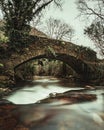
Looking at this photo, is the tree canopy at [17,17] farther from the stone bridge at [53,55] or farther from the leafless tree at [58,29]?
the leafless tree at [58,29]

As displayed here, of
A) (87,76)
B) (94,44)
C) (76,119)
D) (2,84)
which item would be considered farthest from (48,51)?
(76,119)

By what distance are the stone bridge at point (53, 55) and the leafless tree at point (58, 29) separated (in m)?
16.1

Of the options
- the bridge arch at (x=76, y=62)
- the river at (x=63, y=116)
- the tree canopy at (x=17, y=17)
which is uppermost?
the tree canopy at (x=17, y=17)

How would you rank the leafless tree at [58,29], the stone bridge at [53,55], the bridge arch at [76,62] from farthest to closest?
the leafless tree at [58,29] < the bridge arch at [76,62] < the stone bridge at [53,55]

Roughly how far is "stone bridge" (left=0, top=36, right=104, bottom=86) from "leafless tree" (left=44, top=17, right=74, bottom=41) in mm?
16066

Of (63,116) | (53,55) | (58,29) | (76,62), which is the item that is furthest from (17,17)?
(58,29)

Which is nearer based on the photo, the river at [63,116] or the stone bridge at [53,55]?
the river at [63,116]

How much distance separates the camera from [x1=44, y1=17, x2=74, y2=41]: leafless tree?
3659cm

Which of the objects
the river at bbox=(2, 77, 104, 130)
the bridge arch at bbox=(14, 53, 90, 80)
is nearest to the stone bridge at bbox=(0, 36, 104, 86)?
the bridge arch at bbox=(14, 53, 90, 80)

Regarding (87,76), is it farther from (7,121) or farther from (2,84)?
(7,121)

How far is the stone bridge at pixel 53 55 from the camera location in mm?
13315

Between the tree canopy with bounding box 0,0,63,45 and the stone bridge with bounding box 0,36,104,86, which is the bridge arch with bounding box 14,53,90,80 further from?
the tree canopy with bounding box 0,0,63,45

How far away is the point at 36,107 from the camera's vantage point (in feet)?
23.3

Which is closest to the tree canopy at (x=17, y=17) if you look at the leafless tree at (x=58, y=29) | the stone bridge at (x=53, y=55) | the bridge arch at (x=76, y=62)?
the stone bridge at (x=53, y=55)
